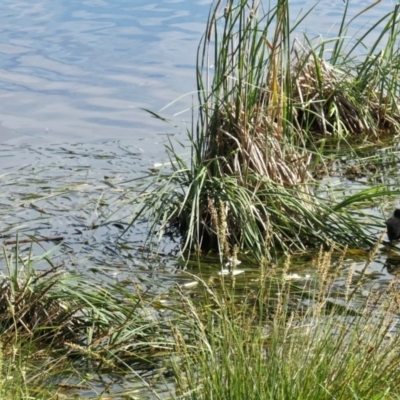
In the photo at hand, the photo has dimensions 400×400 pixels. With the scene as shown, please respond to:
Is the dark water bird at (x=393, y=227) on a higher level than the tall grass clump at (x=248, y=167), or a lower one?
lower

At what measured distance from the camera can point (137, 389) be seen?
4.44 m

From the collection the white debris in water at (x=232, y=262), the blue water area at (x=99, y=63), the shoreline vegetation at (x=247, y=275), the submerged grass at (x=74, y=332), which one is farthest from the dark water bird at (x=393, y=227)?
the blue water area at (x=99, y=63)

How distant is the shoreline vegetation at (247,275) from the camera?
365 centimetres

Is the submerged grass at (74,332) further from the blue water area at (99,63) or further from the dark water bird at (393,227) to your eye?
the blue water area at (99,63)

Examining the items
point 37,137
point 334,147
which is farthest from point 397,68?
point 37,137

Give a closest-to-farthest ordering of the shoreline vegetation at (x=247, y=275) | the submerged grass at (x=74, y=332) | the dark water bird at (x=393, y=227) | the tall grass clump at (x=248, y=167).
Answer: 1. the shoreline vegetation at (x=247, y=275)
2. the submerged grass at (x=74, y=332)
3. the tall grass clump at (x=248, y=167)
4. the dark water bird at (x=393, y=227)

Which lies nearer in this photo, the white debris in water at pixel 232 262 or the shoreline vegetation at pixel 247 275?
the shoreline vegetation at pixel 247 275

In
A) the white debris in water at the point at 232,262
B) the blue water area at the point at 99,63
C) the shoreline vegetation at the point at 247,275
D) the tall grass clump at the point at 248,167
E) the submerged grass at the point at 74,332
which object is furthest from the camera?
the blue water area at the point at 99,63

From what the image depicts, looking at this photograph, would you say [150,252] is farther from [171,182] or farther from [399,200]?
[399,200]

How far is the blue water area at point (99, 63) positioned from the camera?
9953mm

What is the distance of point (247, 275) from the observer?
5992 millimetres

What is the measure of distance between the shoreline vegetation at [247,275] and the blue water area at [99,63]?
1509 millimetres

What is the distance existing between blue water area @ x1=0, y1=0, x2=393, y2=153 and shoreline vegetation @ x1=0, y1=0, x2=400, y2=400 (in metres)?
1.51

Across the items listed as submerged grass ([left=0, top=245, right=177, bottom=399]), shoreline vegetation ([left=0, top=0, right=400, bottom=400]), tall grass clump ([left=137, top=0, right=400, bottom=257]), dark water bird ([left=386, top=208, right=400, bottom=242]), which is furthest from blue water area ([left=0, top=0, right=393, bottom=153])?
submerged grass ([left=0, top=245, right=177, bottom=399])
